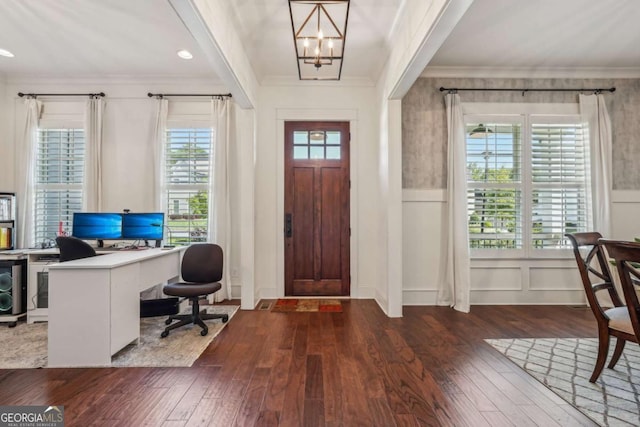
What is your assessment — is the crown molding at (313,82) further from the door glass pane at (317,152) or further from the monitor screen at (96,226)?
the monitor screen at (96,226)

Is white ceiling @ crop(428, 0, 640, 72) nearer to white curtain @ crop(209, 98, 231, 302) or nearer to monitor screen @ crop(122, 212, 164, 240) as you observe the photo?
white curtain @ crop(209, 98, 231, 302)

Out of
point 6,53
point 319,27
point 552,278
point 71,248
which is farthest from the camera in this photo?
point 552,278

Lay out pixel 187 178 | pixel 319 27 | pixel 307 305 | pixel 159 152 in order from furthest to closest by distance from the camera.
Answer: pixel 187 178 → pixel 159 152 → pixel 307 305 → pixel 319 27

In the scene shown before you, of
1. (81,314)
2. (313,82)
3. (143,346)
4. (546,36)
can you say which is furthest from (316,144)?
(81,314)

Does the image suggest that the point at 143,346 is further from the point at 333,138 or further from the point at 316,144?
the point at 333,138

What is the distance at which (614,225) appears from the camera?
13.5 feet

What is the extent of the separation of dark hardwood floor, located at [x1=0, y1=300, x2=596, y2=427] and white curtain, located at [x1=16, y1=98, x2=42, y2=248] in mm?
2597

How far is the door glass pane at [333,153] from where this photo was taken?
174 inches

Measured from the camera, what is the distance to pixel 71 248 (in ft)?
10.2

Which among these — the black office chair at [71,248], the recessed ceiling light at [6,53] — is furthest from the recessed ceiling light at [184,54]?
the black office chair at [71,248]

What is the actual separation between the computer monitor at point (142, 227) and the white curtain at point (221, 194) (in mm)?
627

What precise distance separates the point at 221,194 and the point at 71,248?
1692mm

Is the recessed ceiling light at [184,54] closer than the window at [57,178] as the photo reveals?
Yes

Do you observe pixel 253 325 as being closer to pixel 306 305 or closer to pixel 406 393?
pixel 306 305
